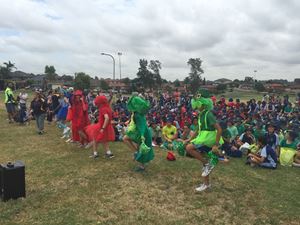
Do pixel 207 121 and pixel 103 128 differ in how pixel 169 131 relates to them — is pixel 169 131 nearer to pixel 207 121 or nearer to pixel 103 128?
pixel 103 128

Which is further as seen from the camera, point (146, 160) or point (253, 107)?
point (253, 107)

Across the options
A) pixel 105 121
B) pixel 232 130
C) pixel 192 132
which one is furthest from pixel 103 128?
pixel 232 130

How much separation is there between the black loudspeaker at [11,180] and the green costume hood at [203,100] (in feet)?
11.2

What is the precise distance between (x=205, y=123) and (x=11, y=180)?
364 centimetres

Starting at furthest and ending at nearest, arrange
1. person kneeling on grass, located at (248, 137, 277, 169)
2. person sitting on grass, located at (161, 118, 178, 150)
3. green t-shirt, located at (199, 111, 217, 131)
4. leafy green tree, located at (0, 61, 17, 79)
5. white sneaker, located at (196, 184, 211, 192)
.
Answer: leafy green tree, located at (0, 61, 17, 79), person sitting on grass, located at (161, 118, 178, 150), person kneeling on grass, located at (248, 137, 277, 169), white sneaker, located at (196, 184, 211, 192), green t-shirt, located at (199, 111, 217, 131)

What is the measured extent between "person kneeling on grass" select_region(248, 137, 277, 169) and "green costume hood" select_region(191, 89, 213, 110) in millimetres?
3438

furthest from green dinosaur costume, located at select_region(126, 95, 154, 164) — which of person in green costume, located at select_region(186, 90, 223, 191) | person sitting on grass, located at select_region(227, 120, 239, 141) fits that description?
person sitting on grass, located at select_region(227, 120, 239, 141)

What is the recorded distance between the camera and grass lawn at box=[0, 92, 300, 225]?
225 inches

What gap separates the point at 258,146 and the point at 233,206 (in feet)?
13.5

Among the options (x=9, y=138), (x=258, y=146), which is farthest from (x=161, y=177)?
(x=9, y=138)

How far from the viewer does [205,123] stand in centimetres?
670

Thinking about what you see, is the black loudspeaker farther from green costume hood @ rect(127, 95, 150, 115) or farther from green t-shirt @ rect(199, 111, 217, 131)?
green t-shirt @ rect(199, 111, 217, 131)

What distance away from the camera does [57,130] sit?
592 inches

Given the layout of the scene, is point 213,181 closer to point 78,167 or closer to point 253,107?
point 78,167
